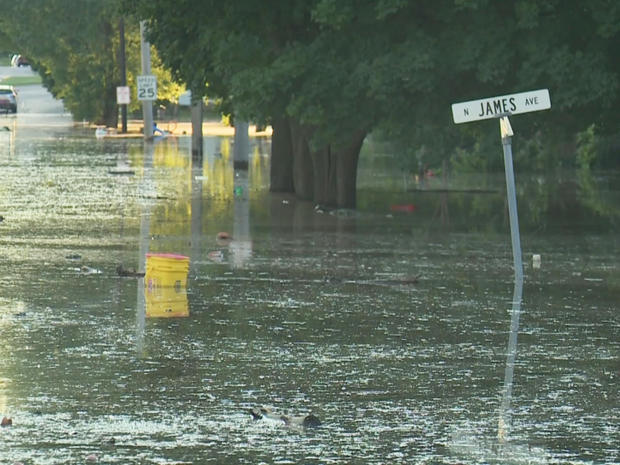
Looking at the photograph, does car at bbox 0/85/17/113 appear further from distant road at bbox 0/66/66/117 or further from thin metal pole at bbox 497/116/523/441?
thin metal pole at bbox 497/116/523/441

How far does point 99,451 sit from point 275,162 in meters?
24.6

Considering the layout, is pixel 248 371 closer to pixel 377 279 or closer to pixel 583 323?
pixel 583 323

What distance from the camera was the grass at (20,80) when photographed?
137087 millimetres

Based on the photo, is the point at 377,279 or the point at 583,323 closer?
the point at 583,323

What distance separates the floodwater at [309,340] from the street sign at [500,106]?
5.89 feet

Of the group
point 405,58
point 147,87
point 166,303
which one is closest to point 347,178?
point 405,58

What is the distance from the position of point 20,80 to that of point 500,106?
13177 cm

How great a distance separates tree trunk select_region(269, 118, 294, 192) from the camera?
32500 mm

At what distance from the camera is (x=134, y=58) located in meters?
74.4

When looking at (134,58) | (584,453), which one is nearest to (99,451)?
(584,453)

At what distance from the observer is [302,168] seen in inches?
1221

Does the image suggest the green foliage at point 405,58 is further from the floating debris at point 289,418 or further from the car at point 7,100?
the car at point 7,100

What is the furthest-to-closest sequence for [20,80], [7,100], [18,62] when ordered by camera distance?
1. [18,62]
2. [20,80]
3. [7,100]

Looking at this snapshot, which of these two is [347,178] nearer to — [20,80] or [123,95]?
[123,95]
